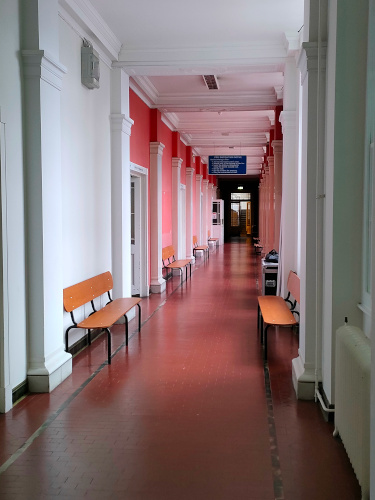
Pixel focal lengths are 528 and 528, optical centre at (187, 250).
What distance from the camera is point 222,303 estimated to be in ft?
32.3

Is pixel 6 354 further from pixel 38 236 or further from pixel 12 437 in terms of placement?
pixel 38 236

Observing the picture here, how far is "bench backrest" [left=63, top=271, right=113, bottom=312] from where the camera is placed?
581 cm

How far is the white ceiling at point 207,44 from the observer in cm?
632

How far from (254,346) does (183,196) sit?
11280mm

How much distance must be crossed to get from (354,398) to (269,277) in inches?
259

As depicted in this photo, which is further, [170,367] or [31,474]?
[170,367]

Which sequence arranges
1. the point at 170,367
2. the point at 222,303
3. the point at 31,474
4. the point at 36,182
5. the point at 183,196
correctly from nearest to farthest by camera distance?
the point at 31,474
the point at 36,182
the point at 170,367
the point at 222,303
the point at 183,196

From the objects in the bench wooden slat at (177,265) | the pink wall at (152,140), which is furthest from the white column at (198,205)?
the bench wooden slat at (177,265)

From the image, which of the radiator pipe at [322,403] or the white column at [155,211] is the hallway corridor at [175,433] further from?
the white column at [155,211]

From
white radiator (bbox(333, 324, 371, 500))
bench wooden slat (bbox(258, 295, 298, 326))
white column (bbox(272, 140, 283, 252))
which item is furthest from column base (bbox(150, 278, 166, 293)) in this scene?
white radiator (bbox(333, 324, 371, 500))

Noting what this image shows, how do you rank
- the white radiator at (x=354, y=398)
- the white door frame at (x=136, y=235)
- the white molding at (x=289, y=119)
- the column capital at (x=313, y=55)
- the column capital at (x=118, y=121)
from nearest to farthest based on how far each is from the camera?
the white radiator at (x=354, y=398) < the column capital at (x=313, y=55) < the column capital at (x=118, y=121) < the white molding at (x=289, y=119) < the white door frame at (x=136, y=235)

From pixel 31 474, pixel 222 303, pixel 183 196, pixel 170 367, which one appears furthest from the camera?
pixel 183 196

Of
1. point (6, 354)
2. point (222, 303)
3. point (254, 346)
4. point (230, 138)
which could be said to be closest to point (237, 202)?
point (230, 138)

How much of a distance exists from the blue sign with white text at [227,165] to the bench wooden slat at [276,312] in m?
9.85
